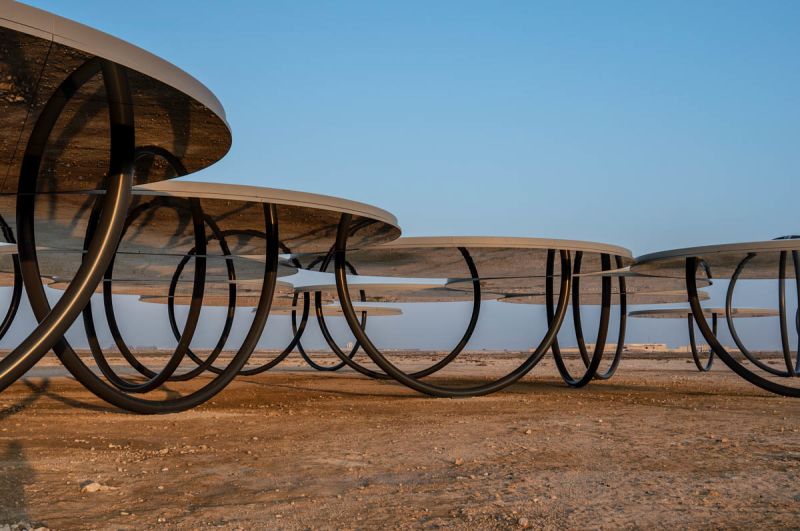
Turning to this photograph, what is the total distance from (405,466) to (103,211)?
401 centimetres

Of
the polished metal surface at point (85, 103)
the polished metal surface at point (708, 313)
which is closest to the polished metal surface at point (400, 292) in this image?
the polished metal surface at point (708, 313)

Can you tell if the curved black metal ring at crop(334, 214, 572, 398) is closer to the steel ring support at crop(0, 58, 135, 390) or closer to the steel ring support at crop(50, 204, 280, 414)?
the steel ring support at crop(50, 204, 280, 414)

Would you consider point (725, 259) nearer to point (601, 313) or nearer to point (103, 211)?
point (601, 313)

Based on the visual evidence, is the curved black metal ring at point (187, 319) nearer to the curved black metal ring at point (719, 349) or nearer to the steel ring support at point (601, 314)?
the steel ring support at point (601, 314)

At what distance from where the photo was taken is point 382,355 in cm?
1575

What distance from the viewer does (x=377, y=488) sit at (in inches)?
281

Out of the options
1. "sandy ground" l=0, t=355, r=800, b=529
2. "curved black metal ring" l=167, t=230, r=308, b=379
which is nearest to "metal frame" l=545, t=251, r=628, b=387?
"sandy ground" l=0, t=355, r=800, b=529

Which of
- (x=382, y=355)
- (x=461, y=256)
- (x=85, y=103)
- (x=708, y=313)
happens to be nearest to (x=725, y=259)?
(x=461, y=256)

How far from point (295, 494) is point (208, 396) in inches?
268

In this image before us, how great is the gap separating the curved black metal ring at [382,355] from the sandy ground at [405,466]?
1053 millimetres

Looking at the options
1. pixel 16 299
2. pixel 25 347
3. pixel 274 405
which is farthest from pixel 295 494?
pixel 16 299

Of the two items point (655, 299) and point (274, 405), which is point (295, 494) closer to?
point (274, 405)

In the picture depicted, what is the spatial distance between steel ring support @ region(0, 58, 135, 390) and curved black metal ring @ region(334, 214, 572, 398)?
5891 mm

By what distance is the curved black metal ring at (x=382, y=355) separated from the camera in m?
15.1
